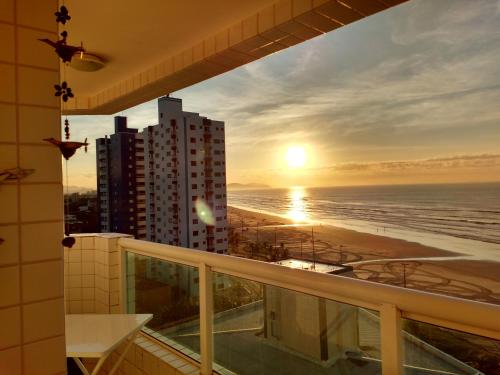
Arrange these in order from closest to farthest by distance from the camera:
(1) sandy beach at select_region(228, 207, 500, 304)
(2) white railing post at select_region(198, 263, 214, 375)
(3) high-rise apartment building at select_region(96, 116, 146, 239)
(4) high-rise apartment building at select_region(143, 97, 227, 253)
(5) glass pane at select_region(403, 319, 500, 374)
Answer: (5) glass pane at select_region(403, 319, 500, 374) → (2) white railing post at select_region(198, 263, 214, 375) → (1) sandy beach at select_region(228, 207, 500, 304) → (4) high-rise apartment building at select_region(143, 97, 227, 253) → (3) high-rise apartment building at select_region(96, 116, 146, 239)

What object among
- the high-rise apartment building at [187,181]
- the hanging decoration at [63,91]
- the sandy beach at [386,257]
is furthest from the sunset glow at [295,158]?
the hanging decoration at [63,91]

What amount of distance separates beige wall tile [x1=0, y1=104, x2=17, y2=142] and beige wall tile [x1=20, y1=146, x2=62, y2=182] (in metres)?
0.04

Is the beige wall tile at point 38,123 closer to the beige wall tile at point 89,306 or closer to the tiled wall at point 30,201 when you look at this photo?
the tiled wall at point 30,201

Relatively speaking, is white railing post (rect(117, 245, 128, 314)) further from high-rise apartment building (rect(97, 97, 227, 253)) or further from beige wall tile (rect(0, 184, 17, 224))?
high-rise apartment building (rect(97, 97, 227, 253))

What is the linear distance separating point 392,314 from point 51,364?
105 centimetres

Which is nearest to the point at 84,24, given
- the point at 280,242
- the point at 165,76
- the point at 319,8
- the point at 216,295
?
the point at 165,76

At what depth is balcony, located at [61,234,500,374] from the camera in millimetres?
976

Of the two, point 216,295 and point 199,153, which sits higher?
point 199,153

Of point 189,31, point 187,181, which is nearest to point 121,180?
point 187,181

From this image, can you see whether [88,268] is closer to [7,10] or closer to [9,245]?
[9,245]

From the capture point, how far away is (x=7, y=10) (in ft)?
3.11

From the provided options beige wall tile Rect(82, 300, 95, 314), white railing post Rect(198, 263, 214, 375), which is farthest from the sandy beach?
white railing post Rect(198, 263, 214, 375)

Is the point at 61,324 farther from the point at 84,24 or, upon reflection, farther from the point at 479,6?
the point at 479,6

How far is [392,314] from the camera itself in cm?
101
